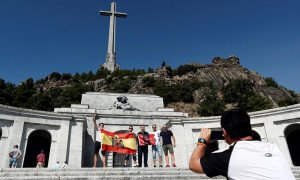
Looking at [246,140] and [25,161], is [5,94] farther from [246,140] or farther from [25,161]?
[246,140]

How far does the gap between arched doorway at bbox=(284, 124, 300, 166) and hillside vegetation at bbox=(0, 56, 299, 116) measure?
2758 cm

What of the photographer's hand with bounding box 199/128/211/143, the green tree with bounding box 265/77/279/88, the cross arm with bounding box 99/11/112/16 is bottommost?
the photographer's hand with bounding box 199/128/211/143

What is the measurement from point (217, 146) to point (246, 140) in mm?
17610

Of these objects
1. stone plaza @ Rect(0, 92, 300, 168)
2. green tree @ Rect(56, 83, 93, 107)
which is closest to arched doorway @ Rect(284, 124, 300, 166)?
stone plaza @ Rect(0, 92, 300, 168)

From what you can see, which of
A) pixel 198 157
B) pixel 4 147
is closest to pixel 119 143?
pixel 4 147

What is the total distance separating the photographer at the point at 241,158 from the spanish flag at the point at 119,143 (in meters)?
12.0

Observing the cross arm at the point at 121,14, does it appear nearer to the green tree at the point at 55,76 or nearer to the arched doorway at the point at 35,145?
the green tree at the point at 55,76

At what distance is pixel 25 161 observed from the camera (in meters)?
18.4

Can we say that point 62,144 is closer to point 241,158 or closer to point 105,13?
point 241,158

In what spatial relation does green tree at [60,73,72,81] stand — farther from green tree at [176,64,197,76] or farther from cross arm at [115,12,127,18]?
green tree at [176,64,197,76]

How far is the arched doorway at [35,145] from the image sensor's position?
1862 cm

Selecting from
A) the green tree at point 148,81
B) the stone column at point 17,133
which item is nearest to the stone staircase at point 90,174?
the stone column at point 17,133

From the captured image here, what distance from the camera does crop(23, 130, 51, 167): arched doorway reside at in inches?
733

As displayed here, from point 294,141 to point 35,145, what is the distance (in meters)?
18.8
